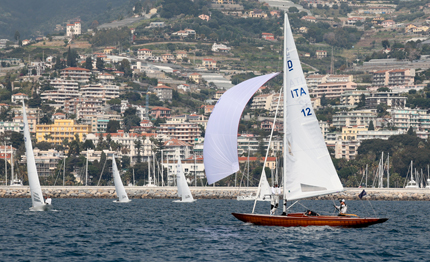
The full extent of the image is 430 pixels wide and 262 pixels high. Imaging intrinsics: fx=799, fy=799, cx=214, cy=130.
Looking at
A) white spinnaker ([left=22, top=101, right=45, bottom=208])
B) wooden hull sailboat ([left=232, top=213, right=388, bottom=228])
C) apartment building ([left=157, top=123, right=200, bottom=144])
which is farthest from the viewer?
apartment building ([left=157, top=123, right=200, bottom=144])

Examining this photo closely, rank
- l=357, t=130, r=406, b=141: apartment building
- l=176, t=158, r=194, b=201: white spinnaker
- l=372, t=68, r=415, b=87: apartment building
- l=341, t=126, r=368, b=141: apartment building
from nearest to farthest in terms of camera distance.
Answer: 1. l=176, t=158, r=194, b=201: white spinnaker
2. l=357, t=130, r=406, b=141: apartment building
3. l=341, t=126, r=368, b=141: apartment building
4. l=372, t=68, r=415, b=87: apartment building

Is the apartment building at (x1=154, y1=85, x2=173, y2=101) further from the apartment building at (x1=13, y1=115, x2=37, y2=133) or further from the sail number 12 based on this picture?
the sail number 12

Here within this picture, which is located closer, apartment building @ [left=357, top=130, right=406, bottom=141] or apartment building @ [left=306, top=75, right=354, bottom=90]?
apartment building @ [left=357, top=130, right=406, bottom=141]

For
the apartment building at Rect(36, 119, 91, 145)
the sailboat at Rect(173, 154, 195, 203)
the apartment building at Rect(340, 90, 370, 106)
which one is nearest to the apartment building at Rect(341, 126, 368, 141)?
the apartment building at Rect(340, 90, 370, 106)

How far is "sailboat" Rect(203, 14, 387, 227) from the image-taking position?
89.4 ft

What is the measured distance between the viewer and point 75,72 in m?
192

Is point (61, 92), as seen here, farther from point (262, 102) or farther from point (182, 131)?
point (262, 102)

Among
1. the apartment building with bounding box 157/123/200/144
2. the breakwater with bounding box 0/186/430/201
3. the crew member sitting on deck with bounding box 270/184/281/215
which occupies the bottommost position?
the breakwater with bounding box 0/186/430/201

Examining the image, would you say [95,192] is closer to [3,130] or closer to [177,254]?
[177,254]

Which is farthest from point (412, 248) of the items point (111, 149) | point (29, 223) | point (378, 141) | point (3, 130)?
point (3, 130)

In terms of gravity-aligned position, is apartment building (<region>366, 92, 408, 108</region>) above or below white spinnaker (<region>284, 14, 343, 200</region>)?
above

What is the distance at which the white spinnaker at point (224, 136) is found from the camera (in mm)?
27047

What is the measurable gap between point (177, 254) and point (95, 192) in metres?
55.3

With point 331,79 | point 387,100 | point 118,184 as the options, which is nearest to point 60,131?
point 387,100
